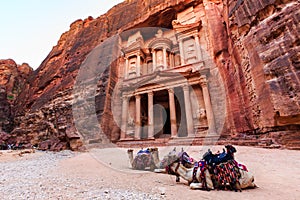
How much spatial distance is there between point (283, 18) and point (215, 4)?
902 cm

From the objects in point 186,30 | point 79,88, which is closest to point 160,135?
point 79,88

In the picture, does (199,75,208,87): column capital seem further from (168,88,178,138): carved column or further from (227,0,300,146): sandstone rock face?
(227,0,300,146): sandstone rock face

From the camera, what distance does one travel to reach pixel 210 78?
13008 millimetres

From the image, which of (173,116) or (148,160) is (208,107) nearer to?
(173,116)

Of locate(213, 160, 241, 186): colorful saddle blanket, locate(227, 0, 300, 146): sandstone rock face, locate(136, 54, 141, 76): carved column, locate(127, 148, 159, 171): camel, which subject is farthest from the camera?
locate(136, 54, 141, 76): carved column

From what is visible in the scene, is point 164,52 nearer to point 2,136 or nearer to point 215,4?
point 215,4

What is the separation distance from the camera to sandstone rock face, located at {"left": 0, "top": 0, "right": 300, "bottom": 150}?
6.44 m

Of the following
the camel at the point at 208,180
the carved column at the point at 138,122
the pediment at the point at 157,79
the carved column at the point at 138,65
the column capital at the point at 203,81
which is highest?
the carved column at the point at 138,65

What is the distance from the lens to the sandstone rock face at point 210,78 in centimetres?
644

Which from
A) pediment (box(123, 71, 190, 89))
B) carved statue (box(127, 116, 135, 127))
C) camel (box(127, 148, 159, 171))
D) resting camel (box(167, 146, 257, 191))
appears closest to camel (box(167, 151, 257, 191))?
resting camel (box(167, 146, 257, 191))

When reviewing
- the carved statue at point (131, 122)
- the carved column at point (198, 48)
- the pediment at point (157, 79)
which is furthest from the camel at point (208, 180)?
the carved column at point (198, 48)

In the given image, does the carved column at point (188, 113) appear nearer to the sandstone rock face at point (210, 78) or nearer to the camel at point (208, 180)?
the sandstone rock face at point (210, 78)

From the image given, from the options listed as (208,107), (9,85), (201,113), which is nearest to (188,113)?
(201,113)

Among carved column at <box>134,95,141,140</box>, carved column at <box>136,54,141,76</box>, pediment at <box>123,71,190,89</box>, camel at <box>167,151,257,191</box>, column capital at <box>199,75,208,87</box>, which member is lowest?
camel at <box>167,151,257,191</box>
